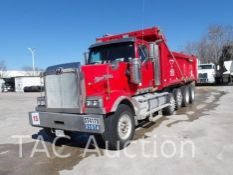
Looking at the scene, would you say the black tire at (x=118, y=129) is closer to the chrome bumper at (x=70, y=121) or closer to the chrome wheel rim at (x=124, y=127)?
the chrome wheel rim at (x=124, y=127)

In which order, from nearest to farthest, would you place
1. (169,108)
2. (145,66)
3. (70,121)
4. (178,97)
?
(70,121) → (145,66) → (169,108) → (178,97)

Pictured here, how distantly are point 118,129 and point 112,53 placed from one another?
2.50 meters

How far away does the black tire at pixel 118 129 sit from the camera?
17.0 feet

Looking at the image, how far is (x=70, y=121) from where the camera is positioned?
204 inches

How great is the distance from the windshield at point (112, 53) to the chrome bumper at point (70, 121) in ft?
7.63

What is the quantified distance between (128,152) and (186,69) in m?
7.73

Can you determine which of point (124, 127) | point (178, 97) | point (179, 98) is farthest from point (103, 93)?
point (179, 98)

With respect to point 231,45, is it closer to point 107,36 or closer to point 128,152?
point 107,36

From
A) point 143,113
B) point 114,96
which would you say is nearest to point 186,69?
point 143,113

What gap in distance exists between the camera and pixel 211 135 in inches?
246

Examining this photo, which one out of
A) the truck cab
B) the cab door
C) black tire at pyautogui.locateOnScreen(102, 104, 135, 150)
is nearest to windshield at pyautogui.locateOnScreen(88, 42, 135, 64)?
A: the cab door

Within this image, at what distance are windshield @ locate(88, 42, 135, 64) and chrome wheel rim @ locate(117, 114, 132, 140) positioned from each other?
1.73 m

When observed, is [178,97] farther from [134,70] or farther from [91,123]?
[91,123]

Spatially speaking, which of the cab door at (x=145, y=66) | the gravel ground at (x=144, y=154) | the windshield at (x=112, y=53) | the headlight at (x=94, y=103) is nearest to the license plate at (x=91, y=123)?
the headlight at (x=94, y=103)
